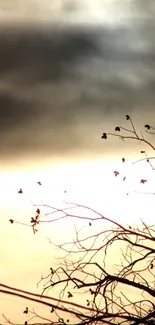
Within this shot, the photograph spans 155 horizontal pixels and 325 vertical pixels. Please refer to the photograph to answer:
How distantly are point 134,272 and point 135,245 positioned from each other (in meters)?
0.44

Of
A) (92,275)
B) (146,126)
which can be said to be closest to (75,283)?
(92,275)

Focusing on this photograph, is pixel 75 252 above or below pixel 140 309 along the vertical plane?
above

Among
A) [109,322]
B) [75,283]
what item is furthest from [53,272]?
[109,322]

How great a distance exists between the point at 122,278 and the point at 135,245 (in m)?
0.61

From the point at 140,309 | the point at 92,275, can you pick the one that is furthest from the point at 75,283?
the point at 140,309

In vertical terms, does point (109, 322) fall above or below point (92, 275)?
below

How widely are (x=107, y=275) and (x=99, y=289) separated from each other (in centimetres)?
26

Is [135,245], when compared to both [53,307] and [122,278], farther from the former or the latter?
[53,307]

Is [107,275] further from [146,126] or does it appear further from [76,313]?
[146,126]

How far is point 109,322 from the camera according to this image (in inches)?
474

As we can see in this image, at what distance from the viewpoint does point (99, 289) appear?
12438 millimetres

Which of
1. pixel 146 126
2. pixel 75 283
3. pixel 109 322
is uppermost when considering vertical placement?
pixel 146 126

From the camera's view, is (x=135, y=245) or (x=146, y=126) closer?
(x=146, y=126)

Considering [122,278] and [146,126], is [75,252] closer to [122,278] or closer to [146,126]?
[122,278]
